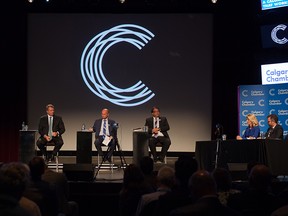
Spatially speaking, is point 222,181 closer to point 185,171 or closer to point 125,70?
point 185,171

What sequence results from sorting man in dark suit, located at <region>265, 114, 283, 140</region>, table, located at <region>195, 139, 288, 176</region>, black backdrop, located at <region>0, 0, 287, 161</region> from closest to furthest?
table, located at <region>195, 139, 288, 176</region> → man in dark suit, located at <region>265, 114, 283, 140</region> → black backdrop, located at <region>0, 0, 287, 161</region>

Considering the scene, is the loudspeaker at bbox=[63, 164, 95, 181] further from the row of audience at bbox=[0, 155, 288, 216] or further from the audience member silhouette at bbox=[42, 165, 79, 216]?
the row of audience at bbox=[0, 155, 288, 216]

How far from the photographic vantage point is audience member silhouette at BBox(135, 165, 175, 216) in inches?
131

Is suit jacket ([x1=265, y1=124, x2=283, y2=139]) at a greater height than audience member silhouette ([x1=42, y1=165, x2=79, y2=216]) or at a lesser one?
greater

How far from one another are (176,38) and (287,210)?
8.48 meters

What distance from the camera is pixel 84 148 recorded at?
29.5 ft

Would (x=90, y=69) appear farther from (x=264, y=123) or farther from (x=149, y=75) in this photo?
(x=264, y=123)

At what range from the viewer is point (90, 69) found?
11.0 meters

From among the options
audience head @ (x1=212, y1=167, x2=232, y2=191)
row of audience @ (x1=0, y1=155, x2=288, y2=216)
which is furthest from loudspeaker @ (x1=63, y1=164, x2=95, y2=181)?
audience head @ (x1=212, y1=167, x2=232, y2=191)

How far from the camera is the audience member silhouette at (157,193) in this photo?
3320mm

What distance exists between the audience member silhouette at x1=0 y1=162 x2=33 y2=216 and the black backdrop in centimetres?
870

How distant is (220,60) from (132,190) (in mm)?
7697

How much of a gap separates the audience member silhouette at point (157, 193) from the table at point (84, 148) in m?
5.54

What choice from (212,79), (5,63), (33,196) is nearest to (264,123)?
(212,79)
